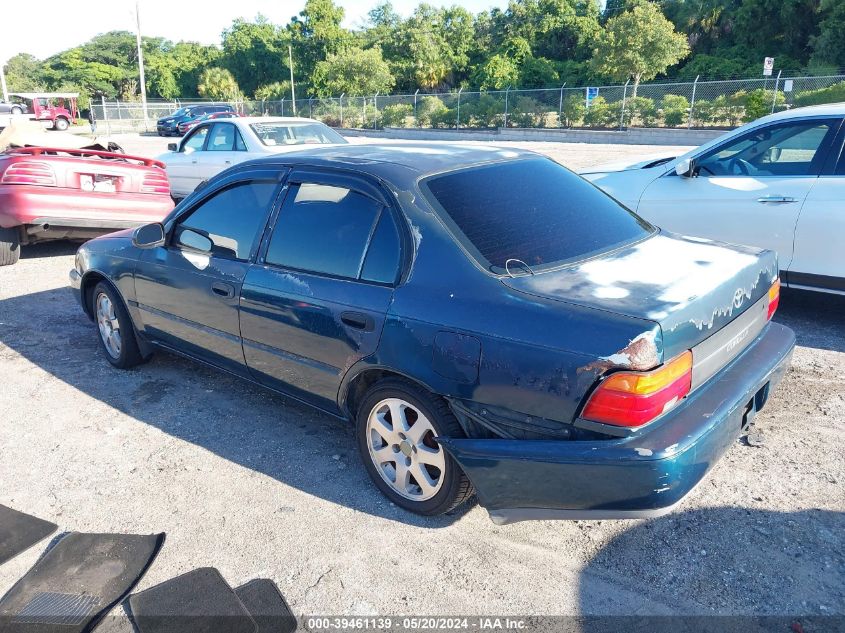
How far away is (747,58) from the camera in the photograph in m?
37.4

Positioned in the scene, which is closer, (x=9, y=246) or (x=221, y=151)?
(x=9, y=246)

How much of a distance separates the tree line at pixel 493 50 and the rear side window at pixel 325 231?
85.1 ft

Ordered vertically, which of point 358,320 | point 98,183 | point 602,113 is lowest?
point 358,320

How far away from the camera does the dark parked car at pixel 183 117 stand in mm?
34781

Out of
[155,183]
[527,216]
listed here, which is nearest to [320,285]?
[527,216]

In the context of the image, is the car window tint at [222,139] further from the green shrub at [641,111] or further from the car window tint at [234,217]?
the green shrub at [641,111]

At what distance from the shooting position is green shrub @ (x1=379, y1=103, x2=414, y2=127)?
3312 centimetres

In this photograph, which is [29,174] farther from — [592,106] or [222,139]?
[592,106]

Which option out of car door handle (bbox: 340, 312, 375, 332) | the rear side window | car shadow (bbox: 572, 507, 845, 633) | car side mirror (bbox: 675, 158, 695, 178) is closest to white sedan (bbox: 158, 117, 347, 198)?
car side mirror (bbox: 675, 158, 695, 178)

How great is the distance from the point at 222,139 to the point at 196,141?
3.14 ft

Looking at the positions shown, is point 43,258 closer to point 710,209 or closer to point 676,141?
point 710,209

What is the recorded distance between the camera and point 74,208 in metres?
7.52

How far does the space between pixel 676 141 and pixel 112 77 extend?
64.3 m

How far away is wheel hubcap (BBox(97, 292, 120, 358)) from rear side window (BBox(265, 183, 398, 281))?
1912mm
